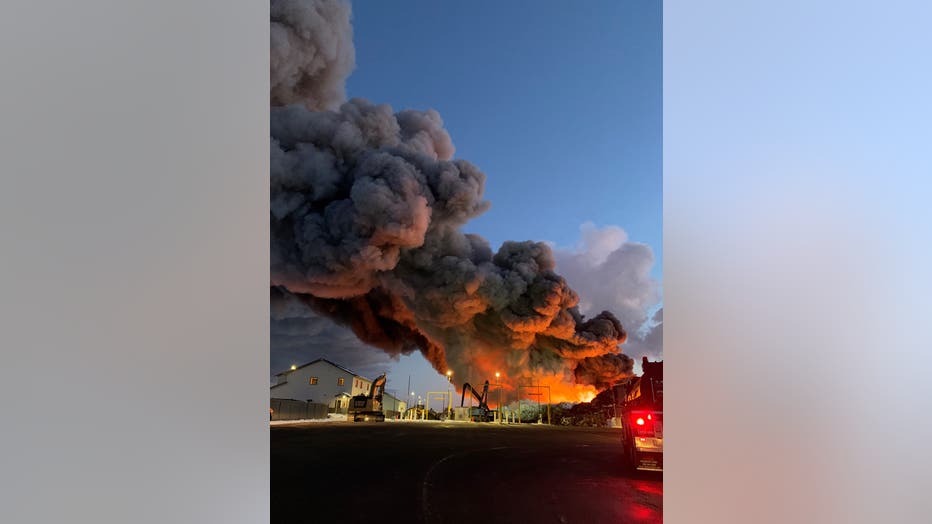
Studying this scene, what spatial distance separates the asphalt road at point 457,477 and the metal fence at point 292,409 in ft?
0.24

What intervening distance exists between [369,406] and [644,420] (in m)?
1.68

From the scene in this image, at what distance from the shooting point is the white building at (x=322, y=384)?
13.1 feet

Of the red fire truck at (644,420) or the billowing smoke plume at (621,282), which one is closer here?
the red fire truck at (644,420)

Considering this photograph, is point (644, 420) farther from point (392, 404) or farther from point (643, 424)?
point (392, 404)

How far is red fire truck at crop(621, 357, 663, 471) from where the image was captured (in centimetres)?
371

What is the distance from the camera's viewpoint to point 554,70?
13.4ft

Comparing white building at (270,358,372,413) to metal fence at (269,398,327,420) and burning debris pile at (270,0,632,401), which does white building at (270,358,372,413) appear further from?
burning debris pile at (270,0,632,401)

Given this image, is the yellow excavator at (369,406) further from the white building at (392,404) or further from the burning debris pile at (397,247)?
the burning debris pile at (397,247)

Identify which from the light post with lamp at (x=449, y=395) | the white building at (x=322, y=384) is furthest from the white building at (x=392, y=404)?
the light post with lamp at (x=449, y=395)

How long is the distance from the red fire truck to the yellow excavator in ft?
4.88

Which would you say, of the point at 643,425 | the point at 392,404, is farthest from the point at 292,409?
the point at 643,425

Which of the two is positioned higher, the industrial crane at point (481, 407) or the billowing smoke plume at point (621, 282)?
the billowing smoke plume at point (621, 282)
